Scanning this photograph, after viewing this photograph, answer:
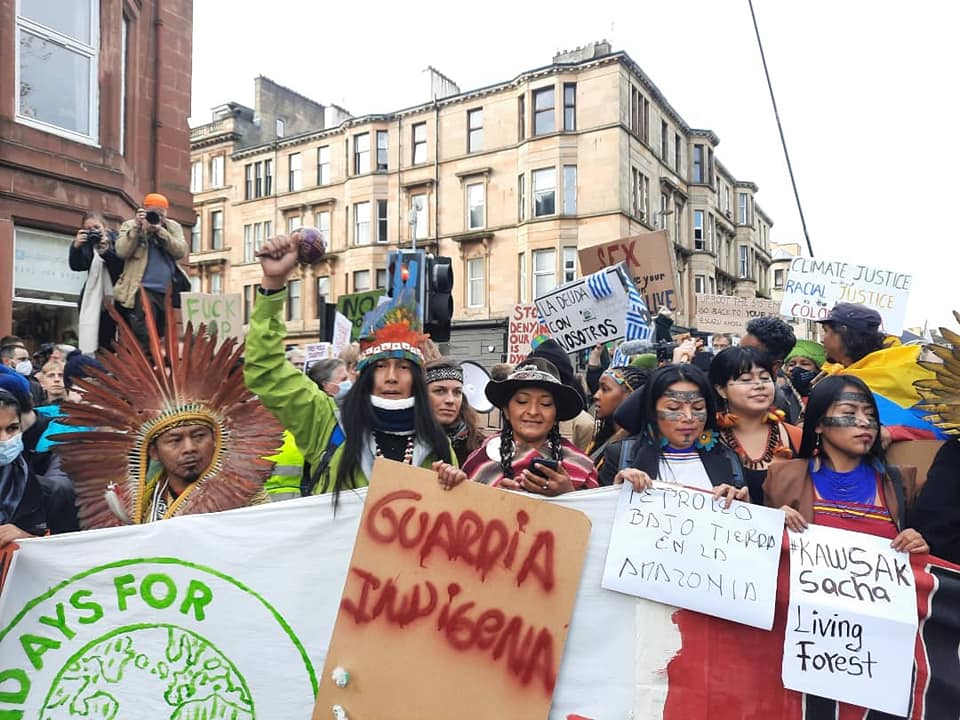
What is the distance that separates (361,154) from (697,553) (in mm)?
34887

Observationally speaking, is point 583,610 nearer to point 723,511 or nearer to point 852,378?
point 723,511

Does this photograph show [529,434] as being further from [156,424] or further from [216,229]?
[216,229]

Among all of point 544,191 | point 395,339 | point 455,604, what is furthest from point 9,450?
point 544,191

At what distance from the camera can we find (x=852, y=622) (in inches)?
99.0

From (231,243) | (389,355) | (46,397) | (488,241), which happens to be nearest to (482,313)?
(488,241)

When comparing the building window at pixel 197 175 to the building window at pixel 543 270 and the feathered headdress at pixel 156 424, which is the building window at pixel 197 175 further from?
the feathered headdress at pixel 156 424

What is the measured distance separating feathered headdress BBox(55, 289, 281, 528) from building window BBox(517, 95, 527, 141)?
94.7 ft

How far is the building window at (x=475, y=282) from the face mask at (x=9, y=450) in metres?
28.4

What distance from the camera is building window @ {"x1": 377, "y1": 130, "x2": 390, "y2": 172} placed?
34.9 metres

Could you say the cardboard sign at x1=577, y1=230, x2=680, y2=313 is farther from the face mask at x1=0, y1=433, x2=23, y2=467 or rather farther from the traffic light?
the face mask at x1=0, y1=433, x2=23, y2=467

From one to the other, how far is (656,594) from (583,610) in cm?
25

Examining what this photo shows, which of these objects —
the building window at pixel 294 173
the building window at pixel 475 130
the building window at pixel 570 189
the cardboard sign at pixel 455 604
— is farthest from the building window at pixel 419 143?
the cardboard sign at pixel 455 604

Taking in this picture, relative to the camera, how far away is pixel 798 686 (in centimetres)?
248

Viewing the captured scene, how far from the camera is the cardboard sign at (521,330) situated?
8734 mm
